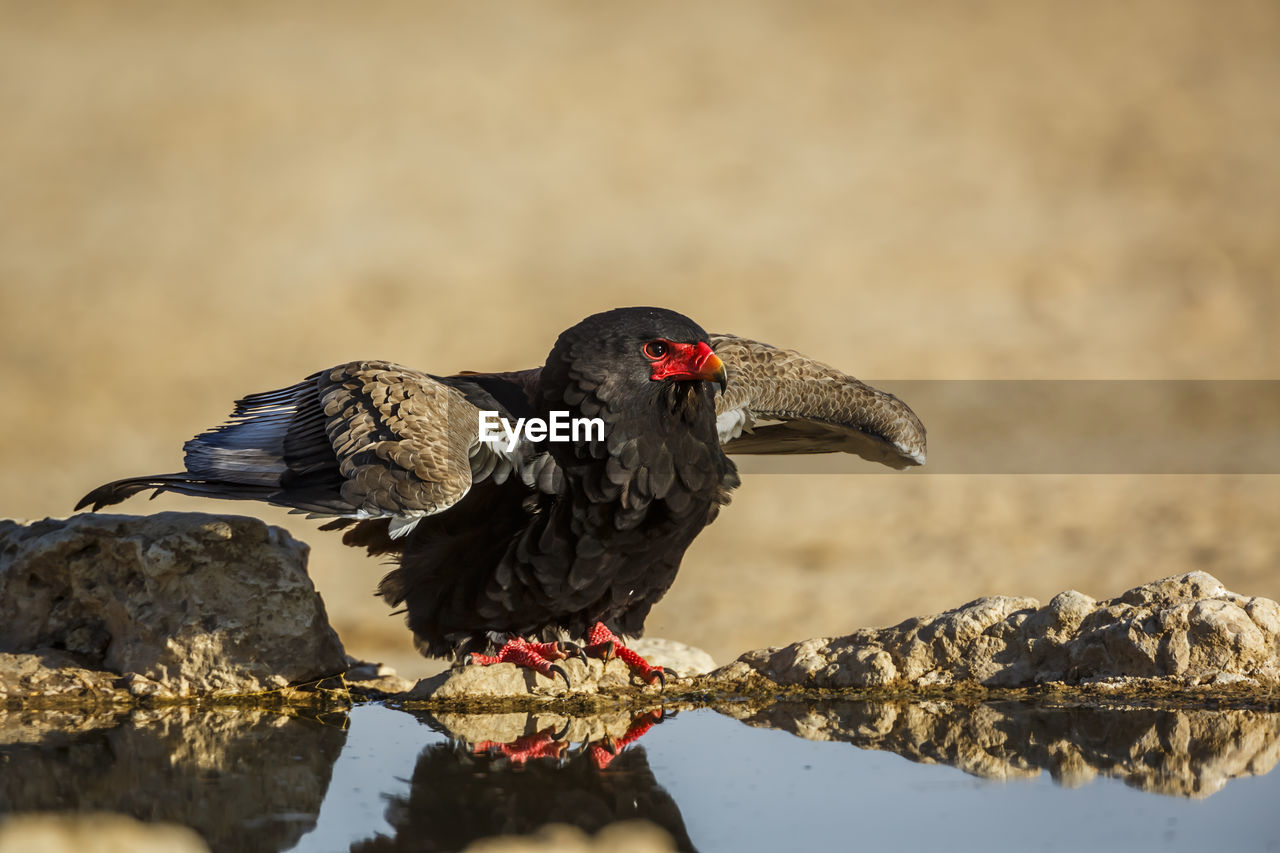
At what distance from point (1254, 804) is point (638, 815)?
6.17ft

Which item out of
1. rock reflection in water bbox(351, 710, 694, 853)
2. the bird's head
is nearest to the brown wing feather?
the bird's head

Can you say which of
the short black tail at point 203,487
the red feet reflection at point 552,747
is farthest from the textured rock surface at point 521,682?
the short black tail at point 203,487

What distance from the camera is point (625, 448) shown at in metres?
6.33

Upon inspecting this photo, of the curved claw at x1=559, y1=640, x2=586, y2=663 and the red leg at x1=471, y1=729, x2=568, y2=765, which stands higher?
the curved claw at x1=559, y1=640, x2=586, y2=663

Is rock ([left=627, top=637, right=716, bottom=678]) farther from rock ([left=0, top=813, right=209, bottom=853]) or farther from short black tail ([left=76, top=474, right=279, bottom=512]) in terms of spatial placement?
rock ([left=0, top=813, right=209, bottom=853])

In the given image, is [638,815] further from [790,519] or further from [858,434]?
[790,519]

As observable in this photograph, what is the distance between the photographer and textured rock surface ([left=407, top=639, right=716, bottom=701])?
621 centimetres

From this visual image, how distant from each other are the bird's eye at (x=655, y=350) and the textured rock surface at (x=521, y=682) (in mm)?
1476

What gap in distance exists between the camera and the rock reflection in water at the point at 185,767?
4359 mm

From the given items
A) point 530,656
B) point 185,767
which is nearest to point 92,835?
point 185,767

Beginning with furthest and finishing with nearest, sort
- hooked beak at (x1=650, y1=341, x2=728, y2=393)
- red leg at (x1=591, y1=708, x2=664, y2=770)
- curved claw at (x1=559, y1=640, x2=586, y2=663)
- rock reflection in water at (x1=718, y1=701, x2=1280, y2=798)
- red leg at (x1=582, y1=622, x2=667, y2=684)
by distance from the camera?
curved claw at (x1=559, y1=640, x2=586, y2=663) → red leg at (x1=582, y1=622, x2=667, y2=684) → hooked beak at (x1=650, y1=341, x2=728, y2=393) → red leg at (x1=591, y1=708, x2=664, y2=770) → rock reflection in water at (x1=718, y1=701, x2=1280, y2=798)

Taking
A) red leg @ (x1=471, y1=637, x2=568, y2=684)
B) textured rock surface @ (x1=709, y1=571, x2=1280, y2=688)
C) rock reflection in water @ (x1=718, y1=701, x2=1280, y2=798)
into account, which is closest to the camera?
rock reflection in water @ (x1=718, y1=701, x2=1280, y2=798)

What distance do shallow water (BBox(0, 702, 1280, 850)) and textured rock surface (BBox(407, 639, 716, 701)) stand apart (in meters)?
0.32

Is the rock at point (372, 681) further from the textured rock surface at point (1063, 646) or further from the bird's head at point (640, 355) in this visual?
the bird's head at point (640, 355)
